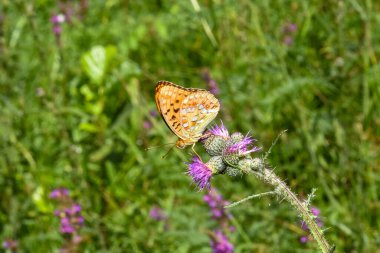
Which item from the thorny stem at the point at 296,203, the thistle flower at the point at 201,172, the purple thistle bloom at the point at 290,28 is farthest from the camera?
the purple thistle bloom at the point at 290,28

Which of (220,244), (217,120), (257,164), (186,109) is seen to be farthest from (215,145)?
(217,120)

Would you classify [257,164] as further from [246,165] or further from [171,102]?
[171,102]

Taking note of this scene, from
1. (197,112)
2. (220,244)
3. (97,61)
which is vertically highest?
(197,112)

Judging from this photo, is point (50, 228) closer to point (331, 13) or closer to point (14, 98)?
point (14, 98)

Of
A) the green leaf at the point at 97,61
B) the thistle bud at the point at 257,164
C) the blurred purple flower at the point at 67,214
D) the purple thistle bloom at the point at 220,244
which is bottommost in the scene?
the purple thistle bloom at the point at 220,244

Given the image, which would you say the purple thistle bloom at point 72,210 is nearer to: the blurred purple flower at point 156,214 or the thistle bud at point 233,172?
the blurred purple flower at point 156,214

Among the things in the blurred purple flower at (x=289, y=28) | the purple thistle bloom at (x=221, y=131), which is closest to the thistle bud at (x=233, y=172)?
the purple thistle bloom at (x=221, y=131)
